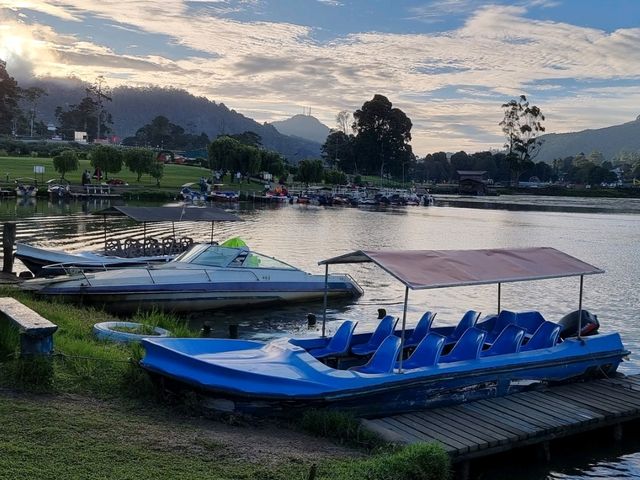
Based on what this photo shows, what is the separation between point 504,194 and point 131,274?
15622 cm

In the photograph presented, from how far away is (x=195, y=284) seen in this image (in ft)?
68.4

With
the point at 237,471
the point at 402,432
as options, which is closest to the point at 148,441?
the point at 237,471

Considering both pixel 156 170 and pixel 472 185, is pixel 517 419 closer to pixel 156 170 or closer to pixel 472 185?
pixel 156 170

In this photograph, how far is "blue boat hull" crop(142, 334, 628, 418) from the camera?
→ 9734 mm

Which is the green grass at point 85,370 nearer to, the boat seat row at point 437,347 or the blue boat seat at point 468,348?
the boat seat row at point 437,347

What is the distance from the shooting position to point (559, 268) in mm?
13320

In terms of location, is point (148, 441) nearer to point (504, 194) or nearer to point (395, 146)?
point (395, 146)

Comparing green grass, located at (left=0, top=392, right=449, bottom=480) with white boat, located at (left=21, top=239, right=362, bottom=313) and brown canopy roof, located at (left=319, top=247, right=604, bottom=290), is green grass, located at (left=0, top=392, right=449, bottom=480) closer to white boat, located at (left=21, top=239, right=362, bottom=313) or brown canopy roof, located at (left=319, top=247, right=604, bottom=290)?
brown canopy roof, located at (left=319, top=247, right=604, bottom=290)

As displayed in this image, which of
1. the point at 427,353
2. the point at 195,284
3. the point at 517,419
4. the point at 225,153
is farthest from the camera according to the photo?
the point at 225,153

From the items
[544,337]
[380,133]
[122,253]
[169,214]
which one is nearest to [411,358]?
[544,337]

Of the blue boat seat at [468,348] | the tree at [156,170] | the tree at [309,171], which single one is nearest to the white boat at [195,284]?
the blue boat seat at [468,348]

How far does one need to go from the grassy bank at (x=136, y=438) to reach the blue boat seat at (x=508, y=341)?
14.4 feet

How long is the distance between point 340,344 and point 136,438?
17.1 feet

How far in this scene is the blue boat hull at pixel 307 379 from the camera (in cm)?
973
